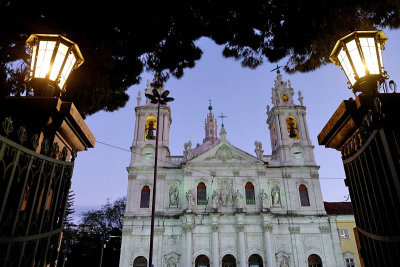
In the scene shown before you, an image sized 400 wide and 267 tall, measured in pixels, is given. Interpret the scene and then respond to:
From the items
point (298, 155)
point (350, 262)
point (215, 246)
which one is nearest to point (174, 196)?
point (215, 246)

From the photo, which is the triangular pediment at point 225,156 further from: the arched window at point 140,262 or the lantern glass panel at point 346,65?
the lantern glass panel at point 346,65

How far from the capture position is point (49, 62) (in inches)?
111

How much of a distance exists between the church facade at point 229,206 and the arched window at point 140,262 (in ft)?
0.05

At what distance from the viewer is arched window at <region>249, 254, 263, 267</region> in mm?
21688

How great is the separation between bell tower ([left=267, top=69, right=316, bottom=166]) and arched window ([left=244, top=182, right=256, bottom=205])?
158 inches

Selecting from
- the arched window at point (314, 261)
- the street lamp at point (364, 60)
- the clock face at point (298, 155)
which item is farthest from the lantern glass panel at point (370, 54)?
the clock face at point (298, 155)

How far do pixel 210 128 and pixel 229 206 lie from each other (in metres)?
32.3

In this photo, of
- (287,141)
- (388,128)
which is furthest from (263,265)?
(388,128)

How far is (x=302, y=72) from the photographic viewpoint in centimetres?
661

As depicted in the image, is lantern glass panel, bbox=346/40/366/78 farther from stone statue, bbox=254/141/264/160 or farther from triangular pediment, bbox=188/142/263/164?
stone statue, bbox=254/141/264/160

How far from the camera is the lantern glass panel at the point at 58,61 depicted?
2842mm

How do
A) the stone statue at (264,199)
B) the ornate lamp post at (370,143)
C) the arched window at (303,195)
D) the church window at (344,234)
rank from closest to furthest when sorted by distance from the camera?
1. the ornate lamp post at (370,143)
2. the stone statue at (264,199)
3. the church window at (344,234)
4. the arched window at (303,195)

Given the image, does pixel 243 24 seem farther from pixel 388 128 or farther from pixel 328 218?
pixel 328 218

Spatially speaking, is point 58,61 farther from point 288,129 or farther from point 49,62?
point 288,129
